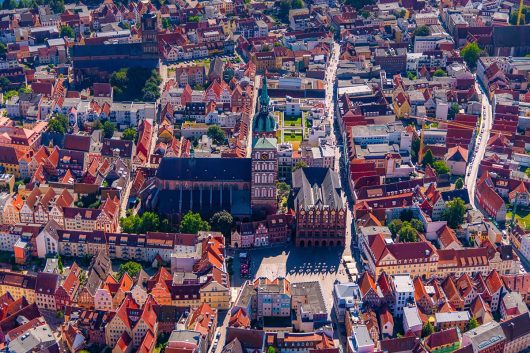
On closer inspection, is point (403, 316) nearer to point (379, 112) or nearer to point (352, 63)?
point (379, 112)

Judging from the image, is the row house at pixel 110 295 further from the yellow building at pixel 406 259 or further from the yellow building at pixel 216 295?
the yellow building at pixel 406 259

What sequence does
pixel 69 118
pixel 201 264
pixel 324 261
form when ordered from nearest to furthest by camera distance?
pixel 201 264
pixel 324 261
pixel 69 118

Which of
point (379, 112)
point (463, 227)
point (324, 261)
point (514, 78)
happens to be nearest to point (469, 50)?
point (514, 78)

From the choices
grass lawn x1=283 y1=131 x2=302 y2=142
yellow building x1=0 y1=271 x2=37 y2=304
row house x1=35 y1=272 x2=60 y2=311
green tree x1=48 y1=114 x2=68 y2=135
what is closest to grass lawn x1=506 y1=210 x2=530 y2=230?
grass lawn x1=283 y1=131 x2=302 y2=142

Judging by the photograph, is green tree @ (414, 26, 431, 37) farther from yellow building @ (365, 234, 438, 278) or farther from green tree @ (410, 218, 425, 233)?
yellow building @ (365, 234, 438, 278)

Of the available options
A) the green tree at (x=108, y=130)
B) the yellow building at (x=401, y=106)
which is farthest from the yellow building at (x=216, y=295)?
the yellow building at (x=401, y=106)

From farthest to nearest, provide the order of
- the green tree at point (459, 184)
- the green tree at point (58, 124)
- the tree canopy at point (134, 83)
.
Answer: the tree canopy at point (134, 83) < the green tree at point (58, 124) < the green tree at point (459, 184)

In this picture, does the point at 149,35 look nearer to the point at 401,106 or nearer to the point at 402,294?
the point at 401,106
